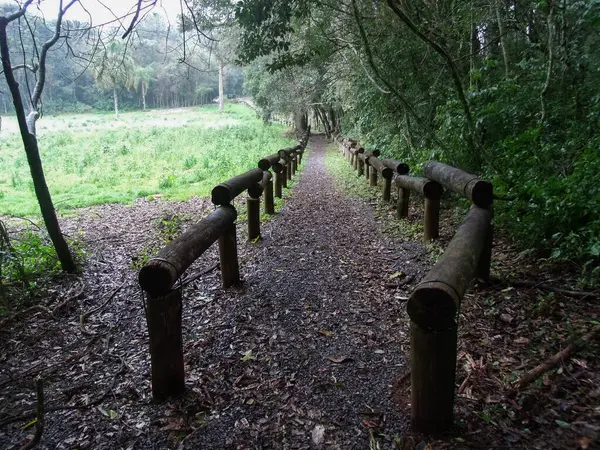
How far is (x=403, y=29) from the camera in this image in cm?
870

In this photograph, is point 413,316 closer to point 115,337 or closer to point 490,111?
point 115,337

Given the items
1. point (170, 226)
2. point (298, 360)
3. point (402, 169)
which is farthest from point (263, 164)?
point (298, 360)

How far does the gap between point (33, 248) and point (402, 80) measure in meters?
8.36

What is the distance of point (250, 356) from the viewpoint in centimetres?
337

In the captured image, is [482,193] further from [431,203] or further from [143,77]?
[143,77]

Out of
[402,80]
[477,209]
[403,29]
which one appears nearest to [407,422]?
[477,209]

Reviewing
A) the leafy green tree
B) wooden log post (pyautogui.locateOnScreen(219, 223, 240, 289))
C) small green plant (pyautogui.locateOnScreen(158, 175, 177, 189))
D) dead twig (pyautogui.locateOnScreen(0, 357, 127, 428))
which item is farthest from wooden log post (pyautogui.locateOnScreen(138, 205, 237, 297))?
the leafy green tree

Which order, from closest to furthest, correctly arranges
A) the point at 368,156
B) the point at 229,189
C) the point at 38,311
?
the point at 229,189, the point at 38,311, the point at 368,156

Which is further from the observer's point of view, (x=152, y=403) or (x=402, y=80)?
(x=402, y=80)

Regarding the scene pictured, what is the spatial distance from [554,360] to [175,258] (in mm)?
2559

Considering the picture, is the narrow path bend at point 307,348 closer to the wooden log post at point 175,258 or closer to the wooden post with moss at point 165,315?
the wooden post with moss at point 165,315

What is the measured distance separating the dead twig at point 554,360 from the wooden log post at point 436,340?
0.66 meters

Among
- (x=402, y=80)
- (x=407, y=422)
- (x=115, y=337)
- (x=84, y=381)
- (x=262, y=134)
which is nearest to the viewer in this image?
(x=407, y=422)

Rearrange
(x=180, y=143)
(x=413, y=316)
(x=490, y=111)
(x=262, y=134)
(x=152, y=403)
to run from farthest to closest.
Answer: (x=262, y=134) < (x=180, y=143) < (x=490, y=111) < (x=152, y=403) < (x=413, y=316)
